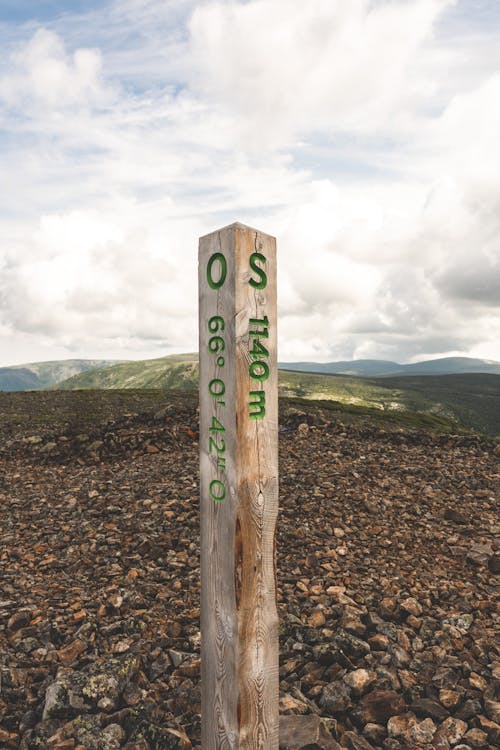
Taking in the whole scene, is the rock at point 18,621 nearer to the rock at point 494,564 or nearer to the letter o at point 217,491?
the letter o at point 217,491

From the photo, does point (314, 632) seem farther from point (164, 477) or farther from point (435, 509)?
point (164, 477)

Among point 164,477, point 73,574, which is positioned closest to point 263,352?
point 73,574

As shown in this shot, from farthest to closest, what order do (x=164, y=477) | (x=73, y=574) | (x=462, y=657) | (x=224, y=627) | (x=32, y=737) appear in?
(x=164, y=477), (x=73, y=574), (x=462, y=657), (x=32, y=737), (x=224, y=627)

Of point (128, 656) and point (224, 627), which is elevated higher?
point (224, 627)

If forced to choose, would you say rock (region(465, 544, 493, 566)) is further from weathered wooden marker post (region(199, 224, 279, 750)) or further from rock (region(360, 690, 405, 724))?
weathered wooden marker post (region(199, 224, 279, 750))

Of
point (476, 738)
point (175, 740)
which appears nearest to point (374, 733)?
point (476, 738)

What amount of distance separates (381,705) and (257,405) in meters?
4.12

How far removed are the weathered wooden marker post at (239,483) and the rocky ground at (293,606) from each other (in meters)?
1.17

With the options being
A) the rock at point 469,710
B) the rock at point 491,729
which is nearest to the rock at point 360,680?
the rock at point 469,710

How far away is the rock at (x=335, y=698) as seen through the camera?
580cm

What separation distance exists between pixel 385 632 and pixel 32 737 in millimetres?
4678

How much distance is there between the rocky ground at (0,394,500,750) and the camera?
5602 mm

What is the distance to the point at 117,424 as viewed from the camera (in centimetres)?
2269

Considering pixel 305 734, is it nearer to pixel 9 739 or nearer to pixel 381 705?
pixel 381 705
